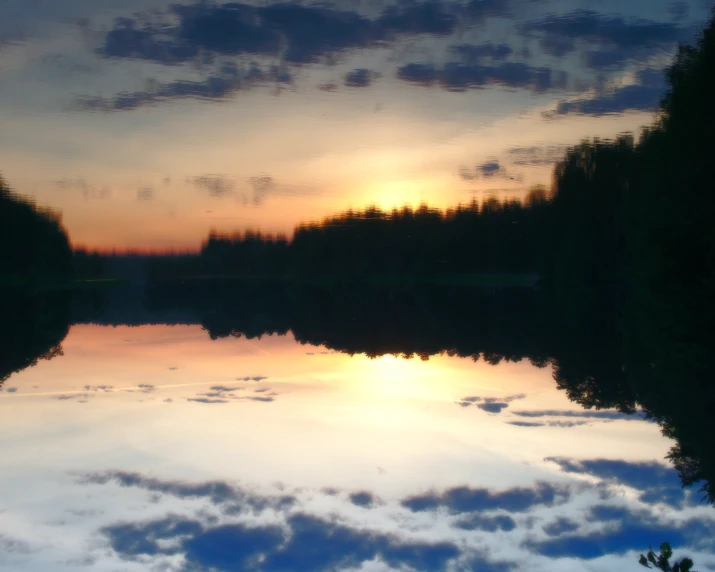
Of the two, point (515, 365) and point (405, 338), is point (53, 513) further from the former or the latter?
point (405, 338)

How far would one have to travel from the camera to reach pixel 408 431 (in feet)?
33.2

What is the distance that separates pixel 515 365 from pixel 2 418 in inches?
379

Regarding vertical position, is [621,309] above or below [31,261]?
below

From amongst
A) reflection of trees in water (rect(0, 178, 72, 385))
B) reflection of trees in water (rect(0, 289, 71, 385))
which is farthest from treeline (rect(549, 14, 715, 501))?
reflection of trees in water (rect(0, 178, 72, 385))

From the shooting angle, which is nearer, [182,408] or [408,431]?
[408,431]

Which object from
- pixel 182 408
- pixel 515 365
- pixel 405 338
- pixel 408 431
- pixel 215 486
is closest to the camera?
pixel 215 486

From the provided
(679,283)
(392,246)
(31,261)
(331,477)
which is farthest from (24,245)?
(331,477)

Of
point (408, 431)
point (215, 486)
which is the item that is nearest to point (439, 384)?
point (408, 431)

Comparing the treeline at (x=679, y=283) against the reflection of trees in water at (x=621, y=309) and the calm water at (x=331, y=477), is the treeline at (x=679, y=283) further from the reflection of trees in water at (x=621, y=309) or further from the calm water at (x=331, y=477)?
the calm water at (x=331, y=477)

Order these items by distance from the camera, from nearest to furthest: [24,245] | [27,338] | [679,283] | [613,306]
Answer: [679,283], [27,338], [613,306], [24,245]

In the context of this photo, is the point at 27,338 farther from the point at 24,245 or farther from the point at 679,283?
the point at 24,245

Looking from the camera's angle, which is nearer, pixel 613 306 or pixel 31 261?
pixel 613 306

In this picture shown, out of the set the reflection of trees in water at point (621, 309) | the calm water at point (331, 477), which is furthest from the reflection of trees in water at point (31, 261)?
the calm water at point (331, 477)

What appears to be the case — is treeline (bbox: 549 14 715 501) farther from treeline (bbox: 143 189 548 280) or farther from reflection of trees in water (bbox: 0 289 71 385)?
treeline (bbox: 143 189 548 280)
